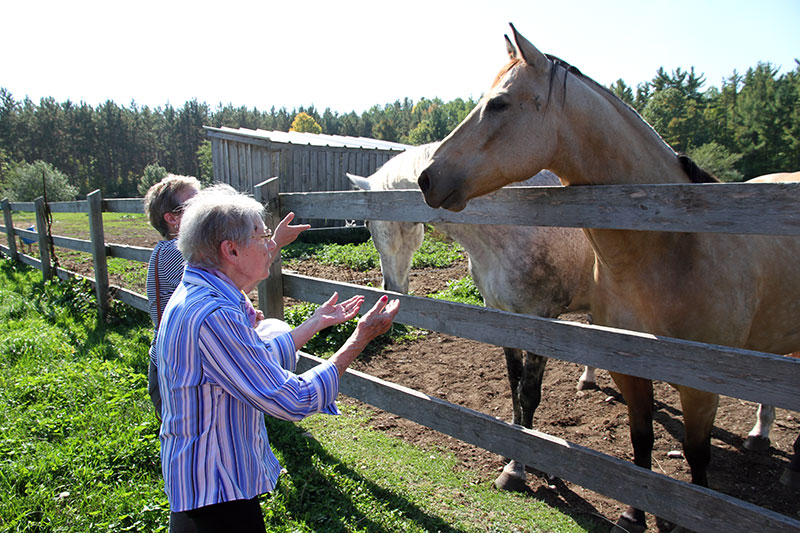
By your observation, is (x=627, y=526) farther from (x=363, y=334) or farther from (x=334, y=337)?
(x=334, y=337)

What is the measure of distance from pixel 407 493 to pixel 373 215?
70.0 inches

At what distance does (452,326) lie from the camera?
98.3 inches

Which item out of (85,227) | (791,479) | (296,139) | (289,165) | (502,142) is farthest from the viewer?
(85,227)

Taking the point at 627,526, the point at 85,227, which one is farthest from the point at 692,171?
the point at 85,227

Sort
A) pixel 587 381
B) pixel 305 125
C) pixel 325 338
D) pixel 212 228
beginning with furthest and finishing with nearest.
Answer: pixel 305 125 → pixel 325 338 → pixel 587 381 → pixel 212 228

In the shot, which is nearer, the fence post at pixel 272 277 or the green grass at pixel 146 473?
the green grass at pixel 146 473

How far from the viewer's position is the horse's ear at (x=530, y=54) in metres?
2.06

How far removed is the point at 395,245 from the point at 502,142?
227 centimetres

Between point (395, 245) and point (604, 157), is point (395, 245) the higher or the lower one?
the lower one

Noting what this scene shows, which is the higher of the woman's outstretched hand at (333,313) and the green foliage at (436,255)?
the woman's outstretched hand at (333,313)

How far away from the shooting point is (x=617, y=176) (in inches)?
85.6

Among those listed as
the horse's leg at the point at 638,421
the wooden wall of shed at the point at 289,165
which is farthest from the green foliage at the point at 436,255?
the horse's leg at the point at 638,421

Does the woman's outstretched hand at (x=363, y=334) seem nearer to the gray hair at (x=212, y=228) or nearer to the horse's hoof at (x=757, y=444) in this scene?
the gray hair at (x=212, y=228)

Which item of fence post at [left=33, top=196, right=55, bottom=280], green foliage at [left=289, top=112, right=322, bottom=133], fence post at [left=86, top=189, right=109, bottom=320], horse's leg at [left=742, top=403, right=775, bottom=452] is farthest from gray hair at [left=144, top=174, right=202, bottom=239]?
green foliage at [left=289, top=112, right=322, bottom=133]
